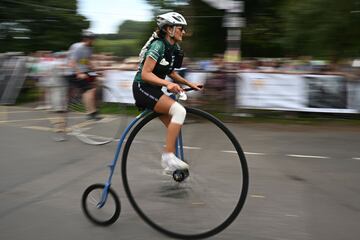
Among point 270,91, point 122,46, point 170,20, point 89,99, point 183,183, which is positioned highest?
point 170,20

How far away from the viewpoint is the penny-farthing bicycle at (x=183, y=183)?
408 centimetres

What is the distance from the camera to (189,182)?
431 centimetres

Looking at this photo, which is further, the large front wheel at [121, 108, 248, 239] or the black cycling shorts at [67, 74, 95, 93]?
the black cycling shorts at [67, 74, 95, 93]

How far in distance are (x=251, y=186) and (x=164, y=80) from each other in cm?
228

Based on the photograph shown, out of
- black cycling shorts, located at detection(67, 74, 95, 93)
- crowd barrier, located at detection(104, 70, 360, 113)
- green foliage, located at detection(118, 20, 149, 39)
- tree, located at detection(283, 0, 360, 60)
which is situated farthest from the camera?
green foliage, located at detection(118, 20, 149, 39)

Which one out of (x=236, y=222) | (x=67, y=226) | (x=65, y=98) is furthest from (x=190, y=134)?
(x=65, y=98)

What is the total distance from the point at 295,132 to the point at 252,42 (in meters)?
16.6

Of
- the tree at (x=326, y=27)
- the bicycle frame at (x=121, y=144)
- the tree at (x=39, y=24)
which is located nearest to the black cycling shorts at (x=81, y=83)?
the bicycle frame at (x=121, y=144)

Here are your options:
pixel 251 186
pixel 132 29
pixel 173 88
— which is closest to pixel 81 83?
pixel 251 186

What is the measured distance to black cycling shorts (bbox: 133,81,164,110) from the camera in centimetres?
418

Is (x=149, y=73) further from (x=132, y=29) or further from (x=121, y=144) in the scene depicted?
(x=132, y=29)

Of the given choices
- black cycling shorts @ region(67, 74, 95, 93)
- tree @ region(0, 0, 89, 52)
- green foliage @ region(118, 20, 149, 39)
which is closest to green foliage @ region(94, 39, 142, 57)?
green foliage @ region(118, 20, 149, 39)

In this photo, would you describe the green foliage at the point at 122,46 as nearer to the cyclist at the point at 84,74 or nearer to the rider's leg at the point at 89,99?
the cyclist at the point at 84,74

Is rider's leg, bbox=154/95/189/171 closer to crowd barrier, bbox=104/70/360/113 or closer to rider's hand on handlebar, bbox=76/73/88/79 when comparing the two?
rider's hand on handlebar, bbox=76/73/88/79
